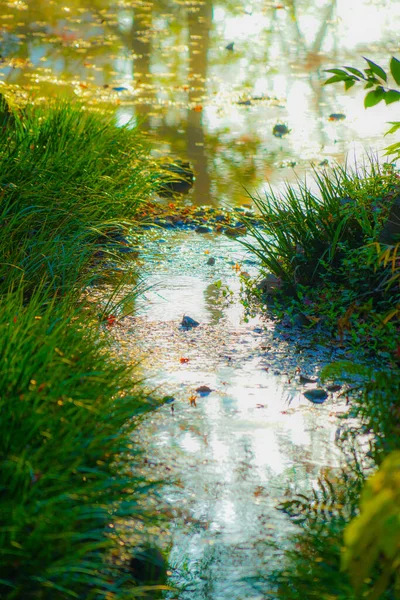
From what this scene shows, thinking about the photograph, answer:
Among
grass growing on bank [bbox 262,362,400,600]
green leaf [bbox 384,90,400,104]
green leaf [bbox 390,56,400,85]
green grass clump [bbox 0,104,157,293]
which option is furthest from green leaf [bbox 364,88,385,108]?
green grass clump [bbox 0,104,157,293]

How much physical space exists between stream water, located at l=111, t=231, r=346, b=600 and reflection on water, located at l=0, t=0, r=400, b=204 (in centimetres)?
174

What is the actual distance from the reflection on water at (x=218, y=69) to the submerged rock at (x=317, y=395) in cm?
258

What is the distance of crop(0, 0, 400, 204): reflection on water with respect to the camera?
8.05 meters

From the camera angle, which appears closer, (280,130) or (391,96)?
(391,96)

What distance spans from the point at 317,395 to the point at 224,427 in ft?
1.64

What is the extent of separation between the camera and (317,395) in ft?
12.2

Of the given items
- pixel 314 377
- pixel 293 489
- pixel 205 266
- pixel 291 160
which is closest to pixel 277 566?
pixel 293 489

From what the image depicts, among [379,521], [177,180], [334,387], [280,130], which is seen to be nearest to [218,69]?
[280,130]

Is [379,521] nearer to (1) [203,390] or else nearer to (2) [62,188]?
(1) [203,390]

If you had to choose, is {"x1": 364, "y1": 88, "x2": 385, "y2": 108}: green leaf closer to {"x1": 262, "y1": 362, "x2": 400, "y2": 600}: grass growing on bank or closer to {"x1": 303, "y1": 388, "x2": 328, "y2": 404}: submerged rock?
{"x1": 262, "y1": 362, "x2": 400, "y2": 600}: grass growing on bank

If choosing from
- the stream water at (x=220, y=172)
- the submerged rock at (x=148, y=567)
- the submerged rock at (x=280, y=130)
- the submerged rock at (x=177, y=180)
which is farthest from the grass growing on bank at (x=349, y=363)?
the submerged rock at (x=280, y=130)

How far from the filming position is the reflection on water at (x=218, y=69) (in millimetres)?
8055

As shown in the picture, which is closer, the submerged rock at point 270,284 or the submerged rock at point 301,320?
the submerged rock at point 301,320

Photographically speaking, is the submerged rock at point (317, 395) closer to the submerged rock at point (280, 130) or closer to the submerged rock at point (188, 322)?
the submerged rock at point (188, 322)
